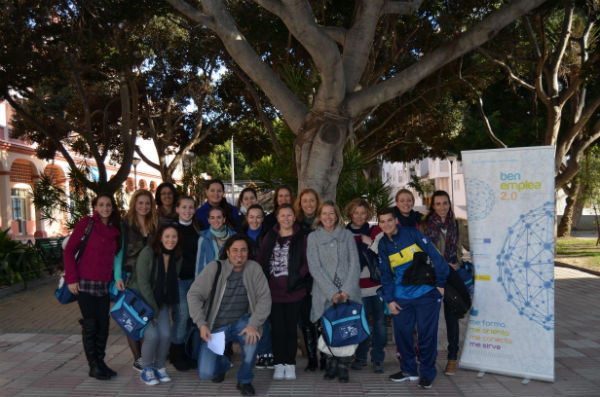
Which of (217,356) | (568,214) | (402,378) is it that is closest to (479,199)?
(402,378)

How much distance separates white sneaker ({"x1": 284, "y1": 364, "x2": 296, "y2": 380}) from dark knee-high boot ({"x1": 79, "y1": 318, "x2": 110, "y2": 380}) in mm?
1709

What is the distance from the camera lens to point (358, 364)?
532 cm

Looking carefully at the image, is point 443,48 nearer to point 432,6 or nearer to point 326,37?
point 326,37

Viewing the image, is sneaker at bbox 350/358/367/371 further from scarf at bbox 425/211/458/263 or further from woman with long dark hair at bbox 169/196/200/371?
woman with long dark hair at bbox 169/196/200/371

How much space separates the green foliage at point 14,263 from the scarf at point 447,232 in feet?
30.6

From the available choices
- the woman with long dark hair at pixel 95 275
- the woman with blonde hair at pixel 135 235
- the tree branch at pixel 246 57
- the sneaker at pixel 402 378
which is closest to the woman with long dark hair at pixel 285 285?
the sneaker at pixel 402 378

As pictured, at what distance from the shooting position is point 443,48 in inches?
275

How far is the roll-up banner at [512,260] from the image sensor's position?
480 cm

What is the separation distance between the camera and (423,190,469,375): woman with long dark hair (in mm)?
5096

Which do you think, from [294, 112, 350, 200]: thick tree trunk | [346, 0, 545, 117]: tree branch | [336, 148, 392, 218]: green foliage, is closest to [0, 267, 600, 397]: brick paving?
[336, 148, 392, 218]: green foliage

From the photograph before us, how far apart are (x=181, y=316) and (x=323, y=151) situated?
8.68ft

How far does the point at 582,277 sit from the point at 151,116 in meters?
14.6

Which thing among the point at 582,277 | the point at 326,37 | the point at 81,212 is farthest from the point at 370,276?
the point at 81,212

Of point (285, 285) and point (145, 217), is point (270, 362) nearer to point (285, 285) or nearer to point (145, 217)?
point (285, 285)
